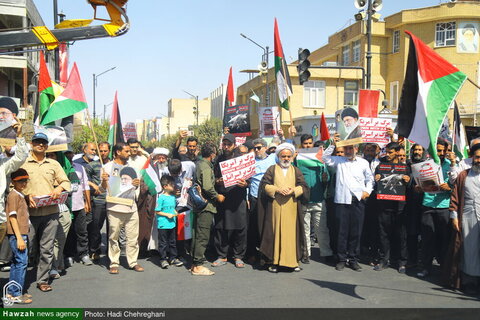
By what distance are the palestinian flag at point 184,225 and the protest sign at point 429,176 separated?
356 cm

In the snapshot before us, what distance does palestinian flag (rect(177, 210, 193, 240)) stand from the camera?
8.34 m

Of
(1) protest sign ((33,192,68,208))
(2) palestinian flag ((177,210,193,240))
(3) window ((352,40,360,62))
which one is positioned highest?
(3) window ((352,40,360,62))

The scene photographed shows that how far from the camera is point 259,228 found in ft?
26.4

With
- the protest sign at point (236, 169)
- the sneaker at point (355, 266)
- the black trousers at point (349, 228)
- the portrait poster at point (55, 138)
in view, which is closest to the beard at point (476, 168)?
the black trousers at point (349, 228)

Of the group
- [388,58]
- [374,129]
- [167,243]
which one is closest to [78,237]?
[167,243]

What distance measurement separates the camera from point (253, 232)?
859 centimetres

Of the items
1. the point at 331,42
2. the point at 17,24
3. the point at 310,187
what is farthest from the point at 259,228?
the point at 331,42

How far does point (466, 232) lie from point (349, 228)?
1804mm

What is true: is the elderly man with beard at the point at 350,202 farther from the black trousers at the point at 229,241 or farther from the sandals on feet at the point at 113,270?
the sandals on feet at the point at 113,270

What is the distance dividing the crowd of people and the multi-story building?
81.7ft

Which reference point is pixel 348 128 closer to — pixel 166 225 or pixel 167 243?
pixel 166 225

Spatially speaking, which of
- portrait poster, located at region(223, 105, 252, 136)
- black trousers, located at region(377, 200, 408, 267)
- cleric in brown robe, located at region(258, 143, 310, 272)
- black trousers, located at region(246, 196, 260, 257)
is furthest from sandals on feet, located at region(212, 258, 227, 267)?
portrait poster, located at region(223, 105, 252, 136)

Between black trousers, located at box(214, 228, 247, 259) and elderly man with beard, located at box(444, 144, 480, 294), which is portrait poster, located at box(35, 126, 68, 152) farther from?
elderly man with beard, located at box(444, 144, 480, 294)

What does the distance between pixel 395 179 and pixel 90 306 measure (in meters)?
4.72
